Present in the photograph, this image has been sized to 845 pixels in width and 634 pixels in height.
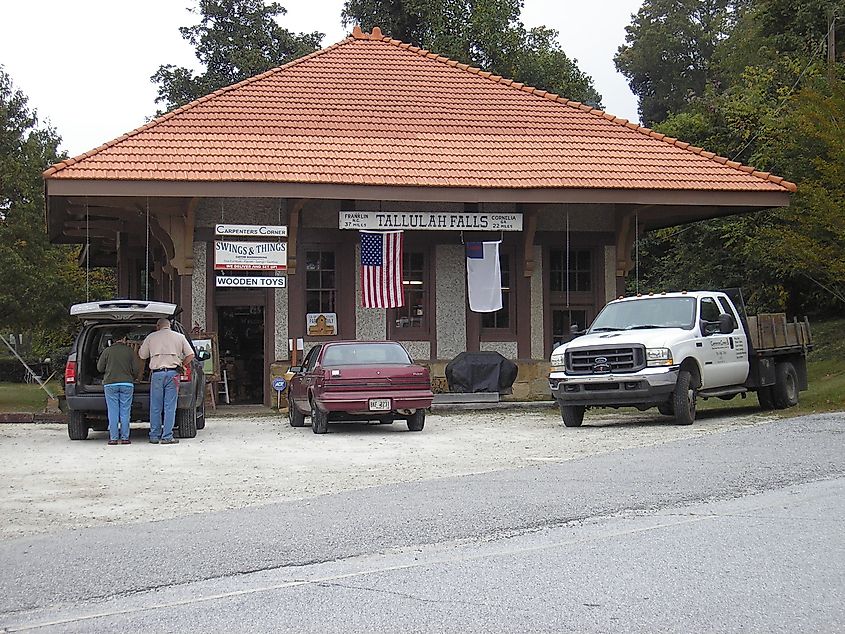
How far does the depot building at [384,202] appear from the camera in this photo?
22812 millimetres

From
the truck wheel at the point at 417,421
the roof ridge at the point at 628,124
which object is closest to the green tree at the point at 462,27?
the roof ridge at the point at 628,124

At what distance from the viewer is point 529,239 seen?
81.7 feet

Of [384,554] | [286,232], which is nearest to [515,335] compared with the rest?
[286,232]

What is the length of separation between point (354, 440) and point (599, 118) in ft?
43.5

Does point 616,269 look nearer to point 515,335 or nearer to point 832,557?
point 515,335

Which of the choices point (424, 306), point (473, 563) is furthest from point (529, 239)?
point (473, 563)

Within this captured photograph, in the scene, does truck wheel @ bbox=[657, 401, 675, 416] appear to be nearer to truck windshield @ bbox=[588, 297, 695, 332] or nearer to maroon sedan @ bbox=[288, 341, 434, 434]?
truck windshield @ bbox=[588, 297, 695, 332]

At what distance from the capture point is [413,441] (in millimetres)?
16438

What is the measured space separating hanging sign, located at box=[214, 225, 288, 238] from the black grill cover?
4.46 m

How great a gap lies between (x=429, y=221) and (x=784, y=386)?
306 inches

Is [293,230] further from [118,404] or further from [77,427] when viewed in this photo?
[118,404]

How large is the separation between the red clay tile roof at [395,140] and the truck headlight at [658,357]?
630 centimetres

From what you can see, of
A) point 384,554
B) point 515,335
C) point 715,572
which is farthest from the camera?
point 515,335

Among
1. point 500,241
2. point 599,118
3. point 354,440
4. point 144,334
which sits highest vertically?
point 599,118
